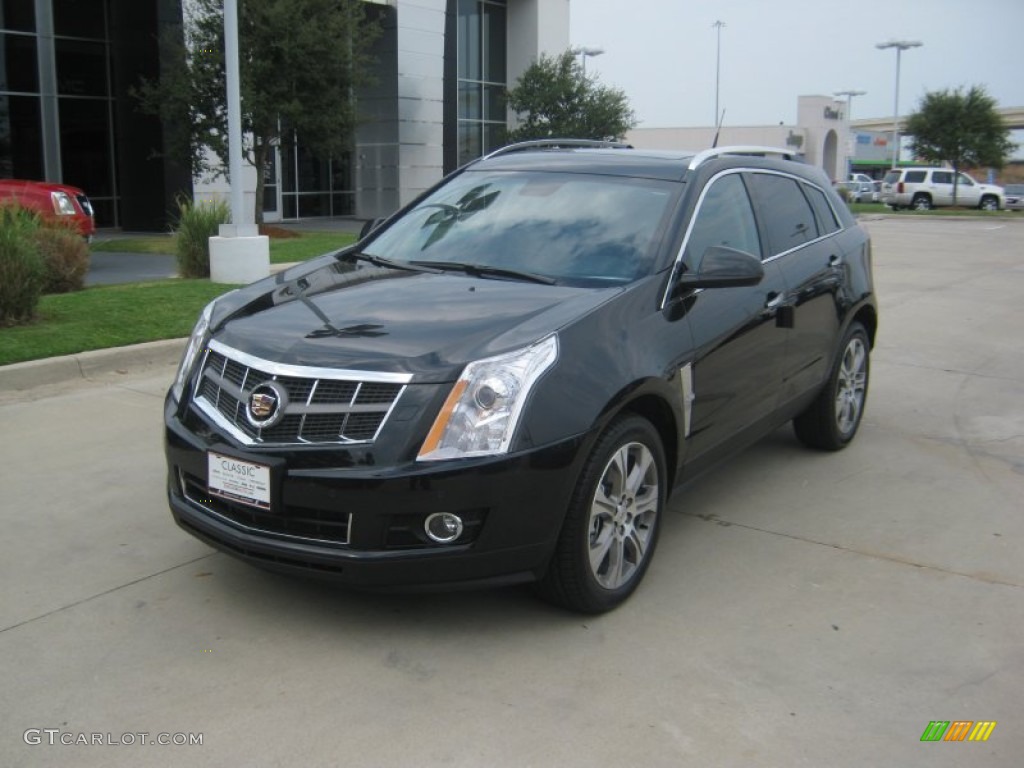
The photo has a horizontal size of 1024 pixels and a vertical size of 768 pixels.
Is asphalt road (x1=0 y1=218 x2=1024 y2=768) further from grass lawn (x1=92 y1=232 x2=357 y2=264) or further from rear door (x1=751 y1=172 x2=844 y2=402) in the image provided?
grass lawn (x1=92 y1=232 x2=357 y2=264)

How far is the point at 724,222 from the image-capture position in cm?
505

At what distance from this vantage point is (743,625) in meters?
3.99

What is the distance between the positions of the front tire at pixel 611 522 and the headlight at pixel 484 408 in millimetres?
393

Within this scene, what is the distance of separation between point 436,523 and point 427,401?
1.38ft

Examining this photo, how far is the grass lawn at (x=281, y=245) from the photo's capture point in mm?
16719

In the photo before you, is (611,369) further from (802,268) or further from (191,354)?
(802,268)

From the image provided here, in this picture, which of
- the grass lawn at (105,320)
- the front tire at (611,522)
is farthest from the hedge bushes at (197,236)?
the front tire at (611,522)

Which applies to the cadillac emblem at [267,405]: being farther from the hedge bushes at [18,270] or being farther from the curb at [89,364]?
the hedge bushes at [18,270]

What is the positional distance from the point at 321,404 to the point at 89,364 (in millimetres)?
5025

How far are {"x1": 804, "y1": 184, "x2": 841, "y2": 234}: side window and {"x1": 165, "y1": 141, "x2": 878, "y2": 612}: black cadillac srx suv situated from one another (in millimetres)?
833

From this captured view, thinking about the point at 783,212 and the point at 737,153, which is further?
the point at 783,212

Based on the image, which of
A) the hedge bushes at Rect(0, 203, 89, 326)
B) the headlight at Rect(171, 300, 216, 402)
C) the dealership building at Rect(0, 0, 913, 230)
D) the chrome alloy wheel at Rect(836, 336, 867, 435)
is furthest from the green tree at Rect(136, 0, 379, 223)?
the headlight at Rect(171, 300, 216, 402)

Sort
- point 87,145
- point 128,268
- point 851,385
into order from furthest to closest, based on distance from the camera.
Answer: point 87,145 < point 128,268 < point 851,385

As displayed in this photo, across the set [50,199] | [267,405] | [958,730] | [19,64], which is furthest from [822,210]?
[19,64]
